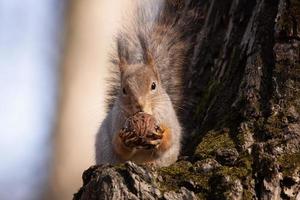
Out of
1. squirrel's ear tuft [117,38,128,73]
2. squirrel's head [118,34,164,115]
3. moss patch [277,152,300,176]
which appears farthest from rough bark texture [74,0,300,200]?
squirrel's ear tuft [117,38,128,73]

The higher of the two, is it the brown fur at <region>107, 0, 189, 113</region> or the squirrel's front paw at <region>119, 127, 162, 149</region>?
the brown fur at <region>107, 0, 189, 113</region>

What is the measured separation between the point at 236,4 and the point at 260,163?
768 millimetres

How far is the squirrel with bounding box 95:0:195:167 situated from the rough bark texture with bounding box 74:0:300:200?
0.20 ft

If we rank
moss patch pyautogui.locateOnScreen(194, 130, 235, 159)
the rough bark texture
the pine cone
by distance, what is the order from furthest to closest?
the pine cone
moss patch pyautogui.locateOnScreen(194, 130, 235, 159)
the rough bark texture

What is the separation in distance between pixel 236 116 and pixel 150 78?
58 centimetres

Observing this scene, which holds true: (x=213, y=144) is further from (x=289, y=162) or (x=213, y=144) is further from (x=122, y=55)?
(x=122, y=55)

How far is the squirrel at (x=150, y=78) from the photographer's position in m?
2.24

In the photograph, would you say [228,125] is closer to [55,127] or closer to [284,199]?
[284,199]

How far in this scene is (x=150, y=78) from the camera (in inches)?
93.6

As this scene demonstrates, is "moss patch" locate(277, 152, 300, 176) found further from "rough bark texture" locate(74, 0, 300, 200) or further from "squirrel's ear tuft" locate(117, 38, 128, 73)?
"squirrel's ear tuft" locate(117, 38, 128, 73)

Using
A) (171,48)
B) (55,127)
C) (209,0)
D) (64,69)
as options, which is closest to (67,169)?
(55,127)

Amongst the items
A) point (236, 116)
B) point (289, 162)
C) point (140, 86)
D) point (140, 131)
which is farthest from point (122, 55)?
point (289, 162)

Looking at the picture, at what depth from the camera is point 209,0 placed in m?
2.44

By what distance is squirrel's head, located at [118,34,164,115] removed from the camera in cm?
226
